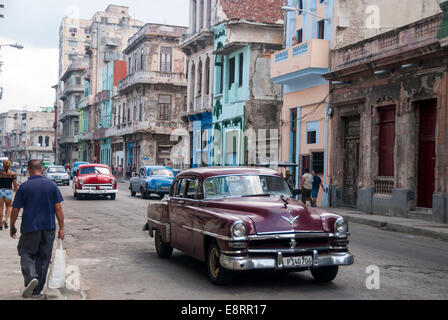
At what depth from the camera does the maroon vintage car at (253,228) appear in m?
7.59

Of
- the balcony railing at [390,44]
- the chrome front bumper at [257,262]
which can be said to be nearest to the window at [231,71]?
the balcony railing at [390,44]

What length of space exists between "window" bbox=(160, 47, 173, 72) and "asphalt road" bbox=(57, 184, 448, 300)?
42.3 meters

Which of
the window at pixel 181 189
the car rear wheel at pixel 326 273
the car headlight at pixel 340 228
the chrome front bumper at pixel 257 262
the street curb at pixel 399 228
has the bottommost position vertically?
the street curb at pixel 399 228

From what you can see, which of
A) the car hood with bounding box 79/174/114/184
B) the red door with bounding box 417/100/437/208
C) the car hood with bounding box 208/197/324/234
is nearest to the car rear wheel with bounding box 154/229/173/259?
the car hood with bounding box 208/197/324/234

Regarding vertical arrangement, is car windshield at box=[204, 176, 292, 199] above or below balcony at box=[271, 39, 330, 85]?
below

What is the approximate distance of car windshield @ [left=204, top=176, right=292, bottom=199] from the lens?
8.96 meters

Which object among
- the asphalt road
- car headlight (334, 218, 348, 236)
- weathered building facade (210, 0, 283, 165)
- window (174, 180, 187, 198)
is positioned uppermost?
weathered building facade (210, 0, 283, 165)

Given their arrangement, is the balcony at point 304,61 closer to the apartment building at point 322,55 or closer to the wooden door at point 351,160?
the apartment building at point 322,55

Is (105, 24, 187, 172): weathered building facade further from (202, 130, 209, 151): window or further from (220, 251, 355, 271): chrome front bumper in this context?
(220, 251, 355, 271): chrome front bumper

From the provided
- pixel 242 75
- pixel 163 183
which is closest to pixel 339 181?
pixel 163 183

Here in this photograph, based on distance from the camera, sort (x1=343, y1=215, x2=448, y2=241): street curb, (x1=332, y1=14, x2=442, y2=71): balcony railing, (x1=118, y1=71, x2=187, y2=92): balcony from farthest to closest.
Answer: (x1=118, y1=71, x2=187, y2=92): balcony
(x1=332, y1=14, x2=442, y2=71): balcony railing
(x1=343, y1=215, x2=448, y2=241): street curb

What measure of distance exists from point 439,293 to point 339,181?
18111 mm

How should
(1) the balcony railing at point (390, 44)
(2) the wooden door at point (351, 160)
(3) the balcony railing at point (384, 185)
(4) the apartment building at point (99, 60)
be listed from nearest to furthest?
(1) the balcony railing at point (390, 44) < (3) the balcony railing at point (384, 185) < (2) the wooden door at point (351, 160) < (4) the apartment building at point (99, 60)

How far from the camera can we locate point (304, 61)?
2691 cm
